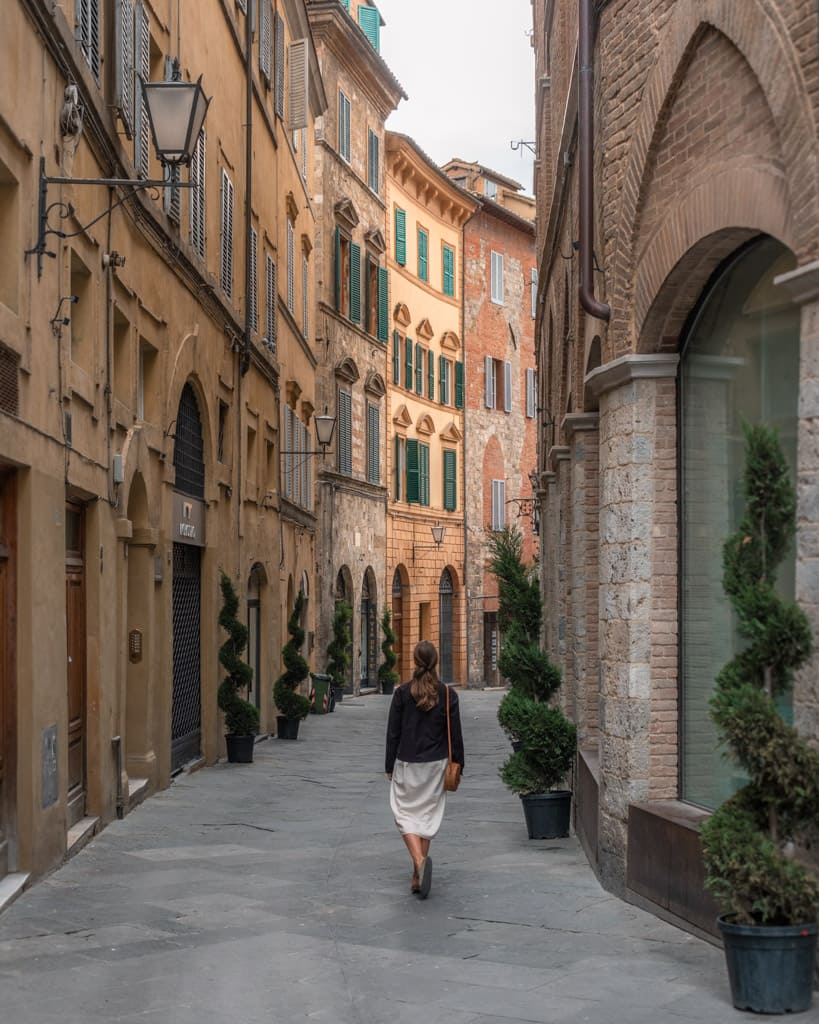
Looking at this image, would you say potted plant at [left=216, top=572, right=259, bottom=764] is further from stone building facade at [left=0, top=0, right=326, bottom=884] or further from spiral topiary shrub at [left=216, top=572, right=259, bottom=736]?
stone building facade at [left=0, top=0, right=326, bottom=884]

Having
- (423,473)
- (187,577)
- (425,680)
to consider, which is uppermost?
(423,473)

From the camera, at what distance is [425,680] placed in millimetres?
10398

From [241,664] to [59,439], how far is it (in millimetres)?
8544

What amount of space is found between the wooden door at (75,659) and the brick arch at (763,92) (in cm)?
478

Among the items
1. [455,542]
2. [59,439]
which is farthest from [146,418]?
[455,542]

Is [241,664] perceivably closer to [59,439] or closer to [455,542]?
[59,439]

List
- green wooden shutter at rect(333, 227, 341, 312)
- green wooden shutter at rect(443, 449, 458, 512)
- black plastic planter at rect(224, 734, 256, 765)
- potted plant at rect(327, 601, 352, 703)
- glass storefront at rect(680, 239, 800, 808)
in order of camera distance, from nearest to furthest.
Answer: glass storefront at rect(680, 239, 800, 808) < black plastic planter at rect(224, 734, 256, 765) < potted plant at rect(327, 601, 352, 703) < green wooden shutter at rect(333, 227, 341, 312) < green wooden shutter at rect(443, 449, 458, 512)

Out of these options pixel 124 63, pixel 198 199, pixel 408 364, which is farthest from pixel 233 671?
pixel 408 364

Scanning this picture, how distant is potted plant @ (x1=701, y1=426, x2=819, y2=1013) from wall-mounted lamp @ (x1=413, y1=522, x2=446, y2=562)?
36939 mm

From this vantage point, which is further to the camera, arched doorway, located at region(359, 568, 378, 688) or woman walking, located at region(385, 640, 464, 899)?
arched doorway, located at region(359, 568, 378, 688)

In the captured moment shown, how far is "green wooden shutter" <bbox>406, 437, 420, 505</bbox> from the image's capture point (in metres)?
42.9

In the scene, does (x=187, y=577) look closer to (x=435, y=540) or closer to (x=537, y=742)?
(x=537, y=742)

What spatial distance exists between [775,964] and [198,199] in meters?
13.6

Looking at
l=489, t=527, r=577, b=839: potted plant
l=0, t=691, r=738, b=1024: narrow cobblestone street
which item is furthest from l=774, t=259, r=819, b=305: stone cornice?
l=489, t=527, r=577, b=839: potted plant
